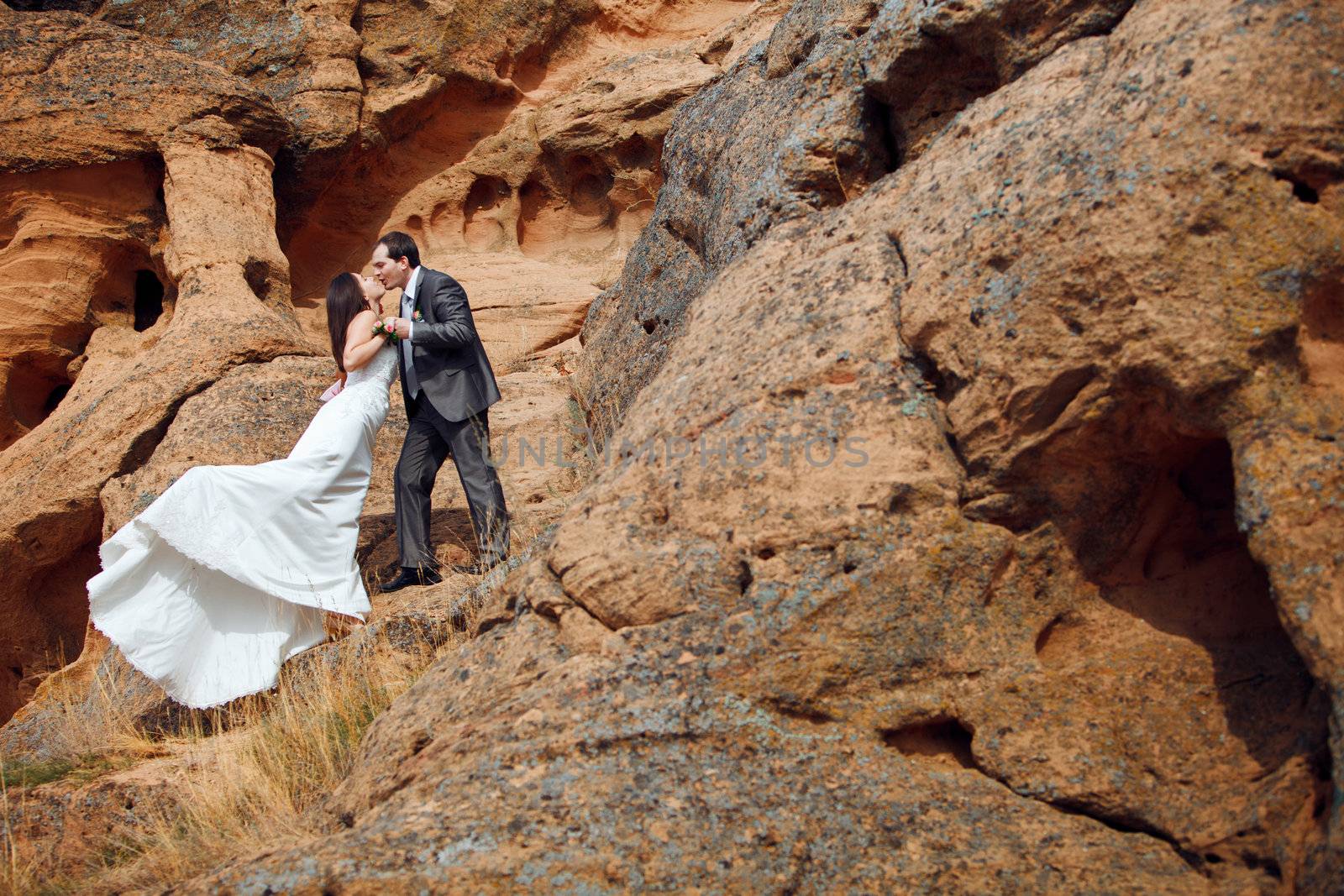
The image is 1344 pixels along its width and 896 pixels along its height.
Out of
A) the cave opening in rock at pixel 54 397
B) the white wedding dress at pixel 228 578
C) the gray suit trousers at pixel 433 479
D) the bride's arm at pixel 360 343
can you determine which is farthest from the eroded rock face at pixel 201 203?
the bride's arm at pixel 360 343

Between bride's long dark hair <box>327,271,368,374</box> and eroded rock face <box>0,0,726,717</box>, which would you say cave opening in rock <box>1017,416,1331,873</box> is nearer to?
eroded rock face <box>0,0,726,717</box>

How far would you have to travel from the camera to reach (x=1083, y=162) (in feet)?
11.3

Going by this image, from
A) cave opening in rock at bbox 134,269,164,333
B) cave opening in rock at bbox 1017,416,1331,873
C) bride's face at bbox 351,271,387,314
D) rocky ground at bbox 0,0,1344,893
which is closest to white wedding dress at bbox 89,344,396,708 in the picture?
rocky ground at bbox 0,0,1344,893

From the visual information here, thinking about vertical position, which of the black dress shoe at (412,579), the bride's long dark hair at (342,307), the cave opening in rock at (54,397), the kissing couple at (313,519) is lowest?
the black dress shoe at (412,579)

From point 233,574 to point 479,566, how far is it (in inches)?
43.5

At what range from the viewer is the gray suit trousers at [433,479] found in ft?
19.0

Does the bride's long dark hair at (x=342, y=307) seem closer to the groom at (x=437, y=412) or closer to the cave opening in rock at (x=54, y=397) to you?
the groom at (x=437, y=412)

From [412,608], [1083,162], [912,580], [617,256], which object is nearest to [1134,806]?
[912,580]

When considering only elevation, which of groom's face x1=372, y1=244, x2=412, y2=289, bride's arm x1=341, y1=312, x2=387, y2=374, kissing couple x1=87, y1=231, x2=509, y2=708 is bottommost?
kissing couple x1=87, y1=231, x2=509, y2=708

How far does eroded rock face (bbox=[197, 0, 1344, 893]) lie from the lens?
3104 mm

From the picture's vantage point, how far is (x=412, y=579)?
5867 millimetres

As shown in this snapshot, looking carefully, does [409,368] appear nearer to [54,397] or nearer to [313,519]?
[313,519]

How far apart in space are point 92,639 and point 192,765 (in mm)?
2390

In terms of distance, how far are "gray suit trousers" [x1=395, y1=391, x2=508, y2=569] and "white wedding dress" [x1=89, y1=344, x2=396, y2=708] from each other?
1.18ft
